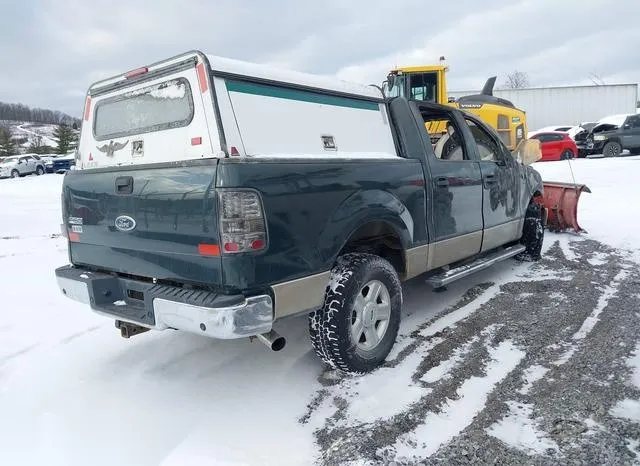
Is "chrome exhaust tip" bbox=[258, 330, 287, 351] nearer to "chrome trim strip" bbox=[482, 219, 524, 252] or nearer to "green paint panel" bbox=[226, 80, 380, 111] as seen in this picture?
"green paint panel" bbox=[226, 80, 380, 111]

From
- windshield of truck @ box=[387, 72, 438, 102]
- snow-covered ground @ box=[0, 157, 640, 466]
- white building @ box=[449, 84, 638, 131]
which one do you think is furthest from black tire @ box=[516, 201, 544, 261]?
white building @ box=[449, 84, 638, 131]

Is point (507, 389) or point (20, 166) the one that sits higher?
point (20, 166)

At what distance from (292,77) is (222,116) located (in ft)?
2.23

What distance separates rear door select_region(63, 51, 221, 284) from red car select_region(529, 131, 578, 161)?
818 inches

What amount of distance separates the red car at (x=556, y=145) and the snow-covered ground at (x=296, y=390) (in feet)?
57.8

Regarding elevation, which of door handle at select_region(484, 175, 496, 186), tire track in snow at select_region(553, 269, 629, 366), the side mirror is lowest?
tire track in snow at select_region(553, 269, 629, 366)

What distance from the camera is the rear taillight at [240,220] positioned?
8.80 feet

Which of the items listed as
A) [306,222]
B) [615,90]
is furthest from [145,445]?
[615,90]

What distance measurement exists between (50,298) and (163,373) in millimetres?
2489

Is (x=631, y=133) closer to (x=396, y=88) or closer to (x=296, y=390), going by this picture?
(x=396, y=88)

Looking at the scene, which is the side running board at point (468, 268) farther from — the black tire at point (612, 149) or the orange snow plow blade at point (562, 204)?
the black tire at point (612, 149)

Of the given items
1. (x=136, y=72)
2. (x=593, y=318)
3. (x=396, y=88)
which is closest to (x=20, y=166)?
(x=396, y=88)

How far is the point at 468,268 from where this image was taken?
464 centimetres

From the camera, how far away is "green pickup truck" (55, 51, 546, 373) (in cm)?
275
